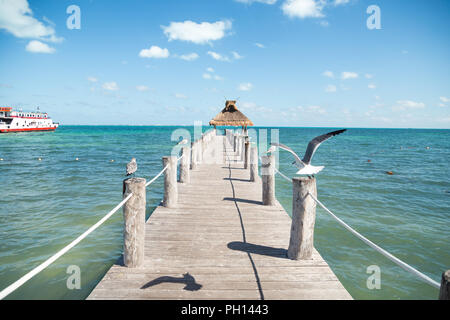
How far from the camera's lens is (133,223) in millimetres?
3580

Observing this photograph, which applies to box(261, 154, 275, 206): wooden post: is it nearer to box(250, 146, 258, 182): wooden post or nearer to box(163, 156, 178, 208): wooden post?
box(163, 156, 178, 208): wooden post

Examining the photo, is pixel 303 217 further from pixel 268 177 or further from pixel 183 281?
pixel 268 177

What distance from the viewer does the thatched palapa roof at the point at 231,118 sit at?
78.8 ft

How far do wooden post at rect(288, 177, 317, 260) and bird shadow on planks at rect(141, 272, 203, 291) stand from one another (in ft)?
5.46

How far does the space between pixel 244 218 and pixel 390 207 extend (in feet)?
26.6

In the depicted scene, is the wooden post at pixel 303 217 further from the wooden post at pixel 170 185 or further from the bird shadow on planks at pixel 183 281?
the wooden post at pixel 170 185

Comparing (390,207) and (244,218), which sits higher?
(244,218)

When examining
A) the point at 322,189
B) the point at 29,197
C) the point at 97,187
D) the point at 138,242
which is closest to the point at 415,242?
the point at 322,189

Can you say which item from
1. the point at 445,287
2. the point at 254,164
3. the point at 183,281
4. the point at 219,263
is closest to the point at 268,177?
the point at 219,263

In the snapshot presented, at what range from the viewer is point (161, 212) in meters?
6.16

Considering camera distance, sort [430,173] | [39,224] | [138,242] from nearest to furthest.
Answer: [138,242]
[39,224]
[430,173]

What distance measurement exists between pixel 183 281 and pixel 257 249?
1518 millimetres

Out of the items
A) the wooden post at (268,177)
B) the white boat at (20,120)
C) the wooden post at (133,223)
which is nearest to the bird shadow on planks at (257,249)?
the wooden post at (133,223)
